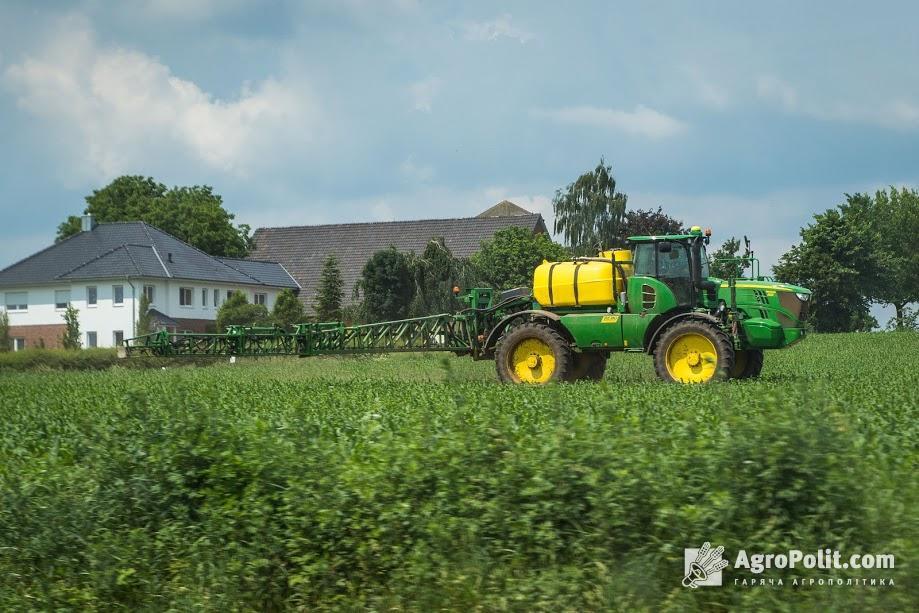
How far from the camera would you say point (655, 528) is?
740 centimetres

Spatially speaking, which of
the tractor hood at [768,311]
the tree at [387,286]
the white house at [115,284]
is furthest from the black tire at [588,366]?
the white house at [115,284]

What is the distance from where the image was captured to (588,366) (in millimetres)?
21266

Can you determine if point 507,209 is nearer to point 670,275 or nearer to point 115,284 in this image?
point 115,284

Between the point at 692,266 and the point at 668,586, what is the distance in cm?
1278

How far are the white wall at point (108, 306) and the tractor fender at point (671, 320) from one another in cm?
4937

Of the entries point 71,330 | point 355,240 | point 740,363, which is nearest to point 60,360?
point 71,330

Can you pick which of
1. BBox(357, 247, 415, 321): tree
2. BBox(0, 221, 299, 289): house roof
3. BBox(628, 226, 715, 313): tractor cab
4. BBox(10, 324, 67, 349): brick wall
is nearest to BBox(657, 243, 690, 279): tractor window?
BBox(628, 226, 715, 313): tractor cab

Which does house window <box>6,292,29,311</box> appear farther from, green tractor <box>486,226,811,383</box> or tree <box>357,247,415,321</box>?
green tractor <box>486,226,811,383</box>

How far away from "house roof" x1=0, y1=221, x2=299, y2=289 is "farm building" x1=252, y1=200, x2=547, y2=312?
467 cm

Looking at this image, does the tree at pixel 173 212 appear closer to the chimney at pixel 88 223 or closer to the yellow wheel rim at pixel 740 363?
the chimney at pixel 88 223

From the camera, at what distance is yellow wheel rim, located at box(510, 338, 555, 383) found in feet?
66.9

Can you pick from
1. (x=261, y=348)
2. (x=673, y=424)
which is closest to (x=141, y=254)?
(x=261, y=348)

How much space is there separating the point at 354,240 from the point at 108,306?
62.4ft

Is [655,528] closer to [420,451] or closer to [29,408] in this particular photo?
[420,451]
